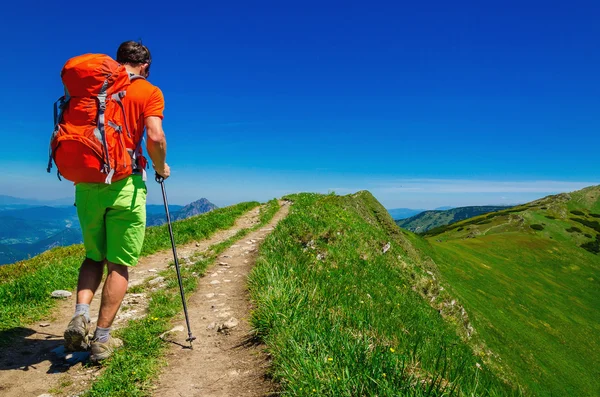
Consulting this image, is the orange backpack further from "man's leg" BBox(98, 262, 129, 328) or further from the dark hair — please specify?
"man's leg" BBox(98, 262, 129, 328)

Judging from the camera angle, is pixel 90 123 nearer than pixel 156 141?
Yes

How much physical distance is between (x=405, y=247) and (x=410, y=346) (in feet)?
64.9

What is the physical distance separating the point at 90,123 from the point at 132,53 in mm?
1553

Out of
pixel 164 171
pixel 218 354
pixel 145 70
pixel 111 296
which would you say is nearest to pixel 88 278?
pixel 111 296

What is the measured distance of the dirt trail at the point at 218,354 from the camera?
15.7ft

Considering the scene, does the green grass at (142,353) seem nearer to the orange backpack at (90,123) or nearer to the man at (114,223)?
the man at (114,223)

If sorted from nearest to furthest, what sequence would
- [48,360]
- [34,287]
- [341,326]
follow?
[48,360] → [341,326] → [34,287]

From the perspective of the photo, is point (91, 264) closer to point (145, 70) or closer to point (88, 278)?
point (88, 278)

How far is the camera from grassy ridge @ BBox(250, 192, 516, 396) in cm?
420

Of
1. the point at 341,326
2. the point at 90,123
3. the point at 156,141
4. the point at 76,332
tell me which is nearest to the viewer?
the point at 90,123

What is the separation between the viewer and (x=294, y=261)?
1045 centimetres

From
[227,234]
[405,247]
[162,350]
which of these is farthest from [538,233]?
[162,350]

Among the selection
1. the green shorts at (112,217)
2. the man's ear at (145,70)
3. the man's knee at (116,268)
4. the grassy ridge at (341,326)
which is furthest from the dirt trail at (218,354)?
the man's ear at (145,70)

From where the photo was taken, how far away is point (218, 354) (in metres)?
5.84
